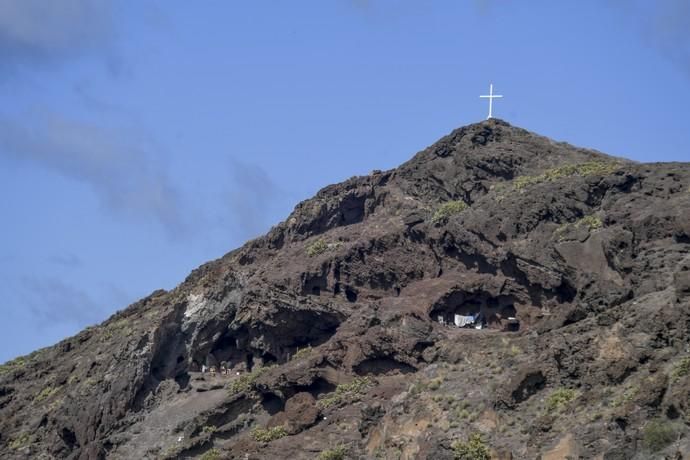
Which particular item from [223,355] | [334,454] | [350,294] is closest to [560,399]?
[334,454]

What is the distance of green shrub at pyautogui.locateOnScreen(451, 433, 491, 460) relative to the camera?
59.8m

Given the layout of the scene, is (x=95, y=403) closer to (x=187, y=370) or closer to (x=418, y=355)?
(x=187, y=370)

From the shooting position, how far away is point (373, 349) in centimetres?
7500

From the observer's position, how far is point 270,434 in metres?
71.6

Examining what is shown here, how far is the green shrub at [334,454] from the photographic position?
221 ft

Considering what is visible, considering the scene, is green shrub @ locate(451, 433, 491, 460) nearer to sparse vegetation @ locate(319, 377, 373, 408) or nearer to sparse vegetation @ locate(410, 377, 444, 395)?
sparse vegetation @ locate(410, 377, 444, 395)

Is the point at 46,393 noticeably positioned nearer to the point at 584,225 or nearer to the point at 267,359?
the point at 267,359

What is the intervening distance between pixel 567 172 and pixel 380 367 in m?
15.8

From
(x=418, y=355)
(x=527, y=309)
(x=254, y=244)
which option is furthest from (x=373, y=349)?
(x=254, y=244)

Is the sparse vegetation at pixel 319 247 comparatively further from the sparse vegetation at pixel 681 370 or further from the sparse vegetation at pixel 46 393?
the sparse vegetation at pixel 681 370

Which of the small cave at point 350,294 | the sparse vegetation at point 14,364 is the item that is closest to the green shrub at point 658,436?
the small cave at point 350,294

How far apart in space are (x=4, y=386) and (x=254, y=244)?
50.4ft

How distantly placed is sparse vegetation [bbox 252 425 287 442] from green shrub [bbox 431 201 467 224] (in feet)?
51.3

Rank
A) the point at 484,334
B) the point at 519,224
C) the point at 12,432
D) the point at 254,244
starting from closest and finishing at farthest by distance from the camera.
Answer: the point at 484,334, the point at 519,224, the point at 12,432, the point at 254,244
